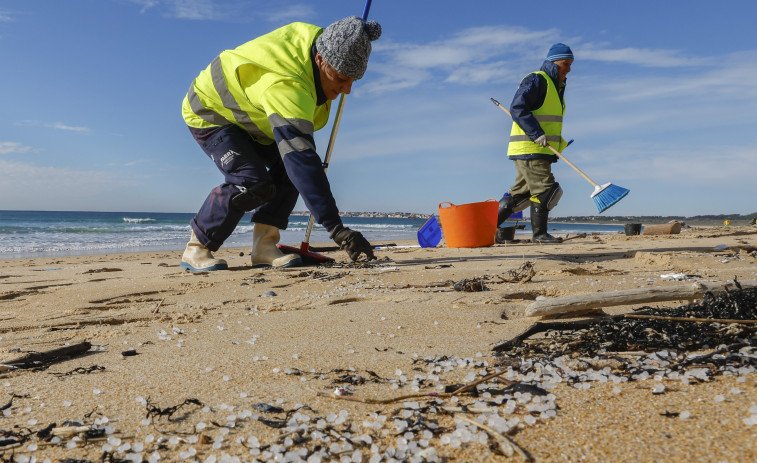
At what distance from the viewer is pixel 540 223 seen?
6719 millimetres

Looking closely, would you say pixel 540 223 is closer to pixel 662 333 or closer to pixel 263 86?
pixel 263 86

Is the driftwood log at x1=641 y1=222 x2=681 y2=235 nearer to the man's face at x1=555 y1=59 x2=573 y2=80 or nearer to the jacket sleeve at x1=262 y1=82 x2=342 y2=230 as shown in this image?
the man's face at x1=555 y1=59 x2=573 y2=80

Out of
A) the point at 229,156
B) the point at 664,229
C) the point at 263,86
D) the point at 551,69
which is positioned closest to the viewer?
the point at 263,86

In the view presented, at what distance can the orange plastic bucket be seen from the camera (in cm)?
618

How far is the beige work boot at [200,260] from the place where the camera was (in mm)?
4207

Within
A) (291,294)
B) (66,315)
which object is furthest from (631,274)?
(66,315)

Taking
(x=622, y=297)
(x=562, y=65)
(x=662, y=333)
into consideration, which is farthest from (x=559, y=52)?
(x=662, y=333)

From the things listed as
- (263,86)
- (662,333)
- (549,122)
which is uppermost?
(549,122)

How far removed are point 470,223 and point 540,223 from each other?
1.12m

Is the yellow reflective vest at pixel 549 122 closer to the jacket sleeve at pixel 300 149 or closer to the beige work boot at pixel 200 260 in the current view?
the jacket sleeve at pixel 300 149

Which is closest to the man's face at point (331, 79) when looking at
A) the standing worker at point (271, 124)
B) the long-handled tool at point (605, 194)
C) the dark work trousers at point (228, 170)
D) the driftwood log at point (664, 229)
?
the standing worker at point (271, 124)

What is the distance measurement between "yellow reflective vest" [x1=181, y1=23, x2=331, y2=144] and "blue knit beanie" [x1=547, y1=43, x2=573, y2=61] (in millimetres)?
3516

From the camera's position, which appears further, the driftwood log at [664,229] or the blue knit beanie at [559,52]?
the driftwood log at [664,229]

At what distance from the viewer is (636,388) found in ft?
4.01
